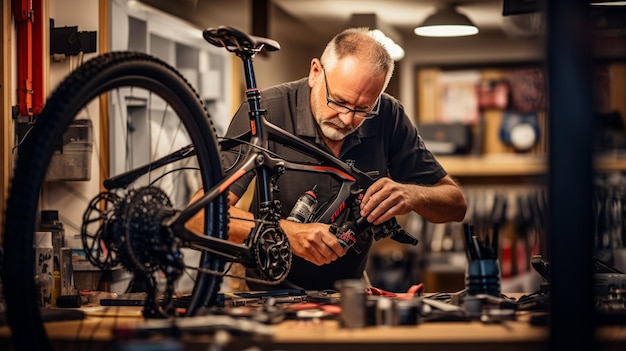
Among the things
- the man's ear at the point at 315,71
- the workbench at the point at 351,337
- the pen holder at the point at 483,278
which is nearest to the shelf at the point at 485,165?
the man's ear at the point at 315,71

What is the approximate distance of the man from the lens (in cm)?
265

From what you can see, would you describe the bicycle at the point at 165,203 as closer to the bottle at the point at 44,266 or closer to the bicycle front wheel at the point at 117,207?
the bicycle front wheel at the point at 117,207

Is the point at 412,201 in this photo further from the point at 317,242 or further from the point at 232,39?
the point at 232,39

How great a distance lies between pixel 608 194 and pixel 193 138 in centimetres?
280

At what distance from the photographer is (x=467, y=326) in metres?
1.90

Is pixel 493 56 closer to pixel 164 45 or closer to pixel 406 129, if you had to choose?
pixel 164 45

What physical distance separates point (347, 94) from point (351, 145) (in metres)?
0.32

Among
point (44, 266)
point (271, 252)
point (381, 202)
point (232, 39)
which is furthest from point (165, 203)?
point (381, 202)

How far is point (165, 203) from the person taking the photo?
6.70 ft

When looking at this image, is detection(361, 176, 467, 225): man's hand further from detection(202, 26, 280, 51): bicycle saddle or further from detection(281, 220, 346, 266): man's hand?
detection(202, 26, 280, 51): bicycle saddle

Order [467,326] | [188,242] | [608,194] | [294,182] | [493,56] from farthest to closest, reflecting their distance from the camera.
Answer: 1. [493,56]
2. [608,194]
3. [294,182]
4. [188,242]
5. [467,326]

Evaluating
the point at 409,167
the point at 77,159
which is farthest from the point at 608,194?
the point at 77,159

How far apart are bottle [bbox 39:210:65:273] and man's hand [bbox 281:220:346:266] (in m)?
0.68

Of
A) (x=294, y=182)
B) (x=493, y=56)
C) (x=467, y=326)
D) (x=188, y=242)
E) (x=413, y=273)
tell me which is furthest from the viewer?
(x=493, y=56)
